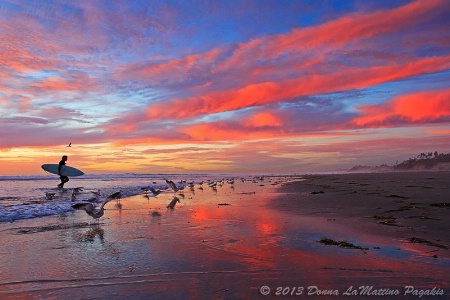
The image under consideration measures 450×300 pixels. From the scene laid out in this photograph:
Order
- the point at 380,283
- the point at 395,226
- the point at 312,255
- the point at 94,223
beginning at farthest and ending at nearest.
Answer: the point at 94,223 → the point at 395,226 → the point at 312,255 → the point at 380,283

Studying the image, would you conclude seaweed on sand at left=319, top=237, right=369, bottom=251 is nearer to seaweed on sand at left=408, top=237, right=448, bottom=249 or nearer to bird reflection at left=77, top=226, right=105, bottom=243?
seaweed on sand at left=408, top=237, right=448, bottom=249

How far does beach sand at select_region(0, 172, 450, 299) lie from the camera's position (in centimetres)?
496

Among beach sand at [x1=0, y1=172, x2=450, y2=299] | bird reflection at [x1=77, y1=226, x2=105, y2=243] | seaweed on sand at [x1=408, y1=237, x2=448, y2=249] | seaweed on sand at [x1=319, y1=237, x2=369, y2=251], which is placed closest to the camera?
beach sand at [x1=0, y1=172, x2=450, y2=299]

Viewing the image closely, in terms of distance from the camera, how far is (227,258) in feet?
21.7

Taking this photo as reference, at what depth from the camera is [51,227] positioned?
10727 millimetres

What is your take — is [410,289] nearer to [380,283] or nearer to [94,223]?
[380,283]

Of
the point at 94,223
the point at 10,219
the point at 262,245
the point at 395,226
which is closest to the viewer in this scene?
the point at 262,245

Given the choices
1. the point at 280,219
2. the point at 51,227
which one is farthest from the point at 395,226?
the point at 51,227

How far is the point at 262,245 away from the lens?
7.71m

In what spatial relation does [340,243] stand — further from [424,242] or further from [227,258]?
[227,258]

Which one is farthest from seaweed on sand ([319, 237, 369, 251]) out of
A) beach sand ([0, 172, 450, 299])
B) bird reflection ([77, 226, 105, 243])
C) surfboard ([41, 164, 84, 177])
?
surfboard ([41, 164, 84, 177])

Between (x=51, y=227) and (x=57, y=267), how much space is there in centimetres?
526

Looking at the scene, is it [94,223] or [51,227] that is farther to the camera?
[94,223]

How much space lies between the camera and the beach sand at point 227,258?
4.96m
